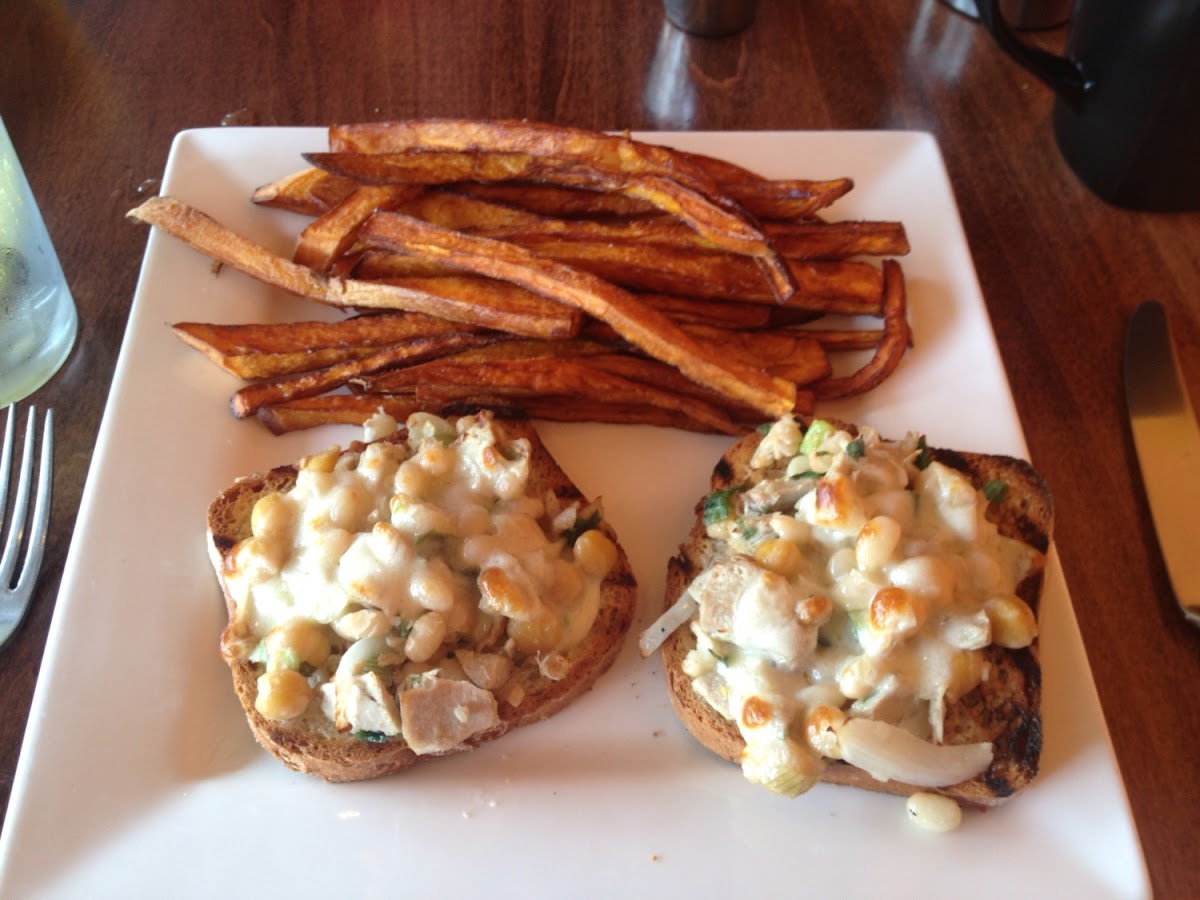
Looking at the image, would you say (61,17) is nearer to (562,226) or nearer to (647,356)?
(562,226)

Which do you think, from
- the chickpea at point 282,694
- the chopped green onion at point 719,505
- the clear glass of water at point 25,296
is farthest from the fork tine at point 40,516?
the chopped green onion at point 719,505

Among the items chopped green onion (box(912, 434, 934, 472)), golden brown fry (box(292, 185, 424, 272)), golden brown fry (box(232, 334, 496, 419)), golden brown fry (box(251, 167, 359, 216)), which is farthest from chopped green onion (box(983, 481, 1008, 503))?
golden brown fry (box(251, 167, 359, 216))

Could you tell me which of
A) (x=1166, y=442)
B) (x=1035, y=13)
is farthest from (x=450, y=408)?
(x=1035, y=13)

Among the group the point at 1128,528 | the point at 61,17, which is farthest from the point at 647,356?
the point at 61,17

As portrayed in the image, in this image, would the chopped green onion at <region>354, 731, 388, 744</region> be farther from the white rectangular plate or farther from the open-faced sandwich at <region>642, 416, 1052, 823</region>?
the open-faced sandwich at <region>642, 416, 1052, 823</region>

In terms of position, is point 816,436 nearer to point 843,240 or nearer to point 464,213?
point 843,240
